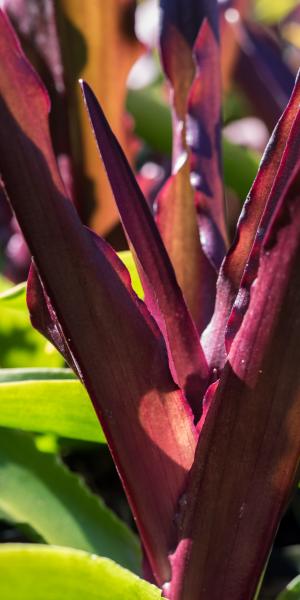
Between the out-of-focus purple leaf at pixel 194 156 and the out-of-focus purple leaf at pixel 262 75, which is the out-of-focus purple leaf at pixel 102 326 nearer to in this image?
the out-of-focus purple leaf at pixel 194 156

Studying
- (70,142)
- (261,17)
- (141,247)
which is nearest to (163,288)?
(141,247)

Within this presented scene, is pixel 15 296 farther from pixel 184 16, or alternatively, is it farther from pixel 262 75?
pixel 262 75

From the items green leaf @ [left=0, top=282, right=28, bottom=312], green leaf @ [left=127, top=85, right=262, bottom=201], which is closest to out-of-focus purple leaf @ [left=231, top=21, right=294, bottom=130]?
green leaf @ [left=127, top=85, right=262, bottom=201]

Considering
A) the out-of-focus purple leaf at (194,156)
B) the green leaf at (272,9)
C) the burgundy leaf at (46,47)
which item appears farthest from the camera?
the green leaf at (272,9)

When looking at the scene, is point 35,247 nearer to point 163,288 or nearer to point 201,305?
point 163,288

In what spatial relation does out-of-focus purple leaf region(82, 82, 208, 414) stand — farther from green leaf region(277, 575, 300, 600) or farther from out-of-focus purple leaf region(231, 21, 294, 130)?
out-of-focus purple leaf region(231, 21, 294, 130)

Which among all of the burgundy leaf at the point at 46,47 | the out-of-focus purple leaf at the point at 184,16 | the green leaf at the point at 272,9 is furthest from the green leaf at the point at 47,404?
the green leaf at the point at 272,9
